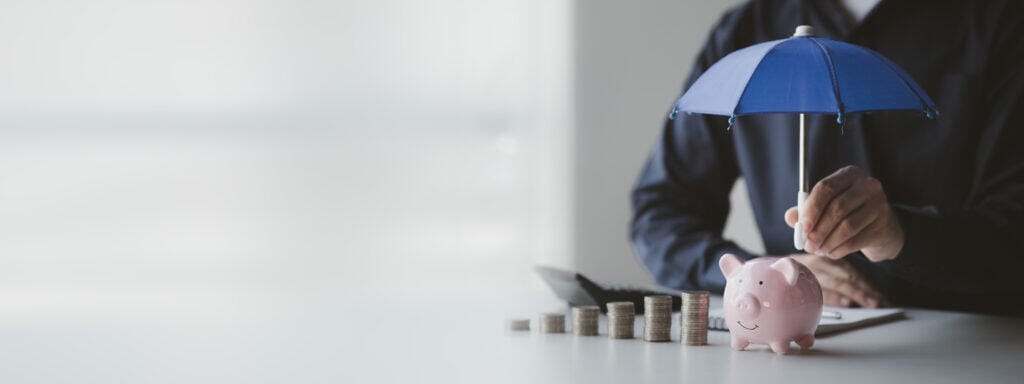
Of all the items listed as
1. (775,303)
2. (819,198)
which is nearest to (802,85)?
(819,198)

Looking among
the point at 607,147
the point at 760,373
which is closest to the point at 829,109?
the point at 760,373

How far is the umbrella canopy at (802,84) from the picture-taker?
1078 mm

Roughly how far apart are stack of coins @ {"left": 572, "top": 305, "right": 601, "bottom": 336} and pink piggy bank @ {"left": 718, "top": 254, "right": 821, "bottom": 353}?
17cm

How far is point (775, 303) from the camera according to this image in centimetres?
106

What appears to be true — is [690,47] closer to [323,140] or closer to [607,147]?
[607,147]

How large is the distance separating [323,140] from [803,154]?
2.23m

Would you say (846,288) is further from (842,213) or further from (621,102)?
(621,102)

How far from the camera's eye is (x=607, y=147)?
10.8ft

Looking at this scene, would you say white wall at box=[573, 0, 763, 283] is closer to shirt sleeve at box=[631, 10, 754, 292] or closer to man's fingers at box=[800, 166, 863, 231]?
shirt sleeve at box=[631, 10, 754, 292]

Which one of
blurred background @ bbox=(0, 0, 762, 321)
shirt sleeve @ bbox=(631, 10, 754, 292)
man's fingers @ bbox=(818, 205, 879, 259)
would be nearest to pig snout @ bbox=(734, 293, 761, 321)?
man's fingers @ bbox=(818, 205, 879, 259)

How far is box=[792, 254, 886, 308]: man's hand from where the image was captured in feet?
4.80

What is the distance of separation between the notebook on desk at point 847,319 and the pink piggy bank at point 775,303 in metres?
0.13

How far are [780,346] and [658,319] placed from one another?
0.13 meters

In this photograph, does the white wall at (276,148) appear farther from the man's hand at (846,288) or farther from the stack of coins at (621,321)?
the stack of coins at (621,321)
